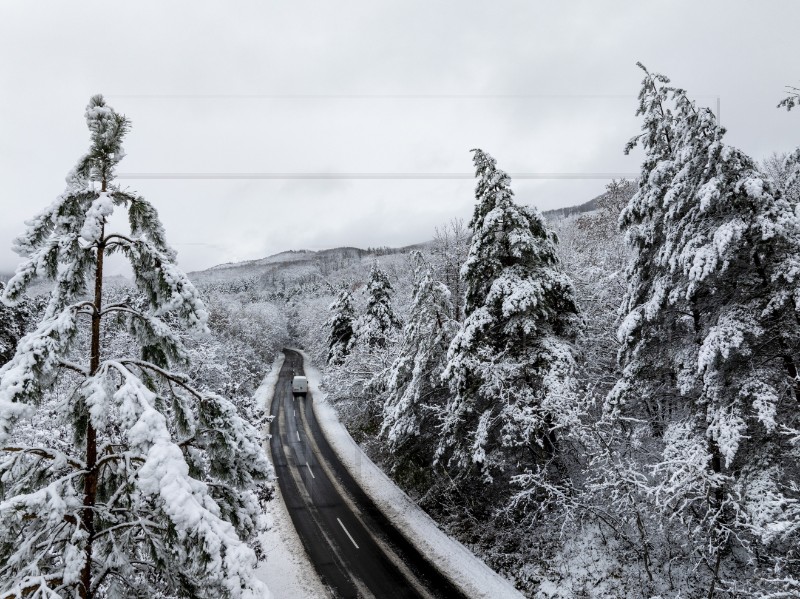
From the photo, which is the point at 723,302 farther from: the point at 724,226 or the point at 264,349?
the point at 264,349

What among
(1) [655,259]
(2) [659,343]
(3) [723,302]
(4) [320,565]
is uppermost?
(1) [655,259]

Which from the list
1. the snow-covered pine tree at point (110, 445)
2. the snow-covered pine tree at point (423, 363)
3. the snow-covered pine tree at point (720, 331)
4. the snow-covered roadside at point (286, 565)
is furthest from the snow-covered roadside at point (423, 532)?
the snow-covered pine tree at point (110, 445)

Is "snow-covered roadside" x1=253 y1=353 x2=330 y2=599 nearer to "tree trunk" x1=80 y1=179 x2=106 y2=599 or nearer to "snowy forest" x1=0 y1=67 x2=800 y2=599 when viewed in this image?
"snowy forest" x1=0 y1=67 x2=800 y2=599

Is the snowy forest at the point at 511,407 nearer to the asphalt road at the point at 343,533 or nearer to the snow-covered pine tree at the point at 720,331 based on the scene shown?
the snow-covered pine tree at the point at 720,331

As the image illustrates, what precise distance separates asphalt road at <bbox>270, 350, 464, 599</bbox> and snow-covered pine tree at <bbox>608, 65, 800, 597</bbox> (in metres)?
8.06

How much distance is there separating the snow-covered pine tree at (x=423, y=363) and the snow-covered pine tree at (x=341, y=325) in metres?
25.4

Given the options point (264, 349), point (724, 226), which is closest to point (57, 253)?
point (724, 226)

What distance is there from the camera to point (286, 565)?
15.9 metres

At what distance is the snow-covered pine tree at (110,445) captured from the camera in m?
3.80

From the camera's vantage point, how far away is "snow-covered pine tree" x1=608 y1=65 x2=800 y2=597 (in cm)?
930

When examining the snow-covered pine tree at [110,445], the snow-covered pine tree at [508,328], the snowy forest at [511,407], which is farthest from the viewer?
the snow-covered pine tree at [508,328]

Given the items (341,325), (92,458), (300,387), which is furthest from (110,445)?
(341,325)

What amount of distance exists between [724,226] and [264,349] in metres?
65.6

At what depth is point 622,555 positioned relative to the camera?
13008mm
